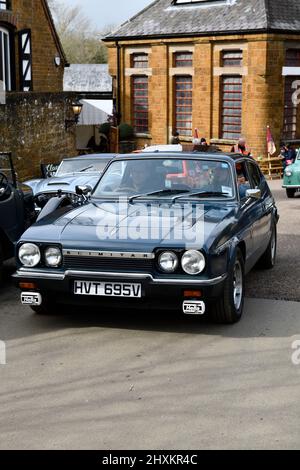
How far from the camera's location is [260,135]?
27.1m

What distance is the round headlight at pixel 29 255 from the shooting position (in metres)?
6.82

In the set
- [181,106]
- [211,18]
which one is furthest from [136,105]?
[211,18]

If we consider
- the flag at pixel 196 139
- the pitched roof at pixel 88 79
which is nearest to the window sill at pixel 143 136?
the pitched roof at pixel 88 79

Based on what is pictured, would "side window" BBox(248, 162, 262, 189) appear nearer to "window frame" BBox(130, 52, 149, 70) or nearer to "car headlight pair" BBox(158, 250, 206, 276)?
"car headlight pair" BBox(158, 250, 206, 276)

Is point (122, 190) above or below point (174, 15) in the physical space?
below

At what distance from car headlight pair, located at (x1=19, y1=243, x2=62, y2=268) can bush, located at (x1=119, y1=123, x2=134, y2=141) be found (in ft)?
82.0

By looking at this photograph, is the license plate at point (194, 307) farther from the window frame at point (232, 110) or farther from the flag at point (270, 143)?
the window frame at point (232, 110)

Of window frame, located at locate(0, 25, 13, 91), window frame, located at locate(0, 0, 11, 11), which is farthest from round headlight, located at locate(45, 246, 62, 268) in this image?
window frame, located at locate(0, 0, 11, 11)

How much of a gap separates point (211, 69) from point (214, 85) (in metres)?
0.62

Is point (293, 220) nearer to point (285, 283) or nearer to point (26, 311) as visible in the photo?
point (285, 283)

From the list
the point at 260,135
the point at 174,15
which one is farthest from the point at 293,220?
the point at 174,15

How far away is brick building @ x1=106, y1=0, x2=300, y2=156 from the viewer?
2669 cm

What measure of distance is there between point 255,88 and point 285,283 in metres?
19.0

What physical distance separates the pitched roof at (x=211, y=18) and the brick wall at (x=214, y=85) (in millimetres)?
342
